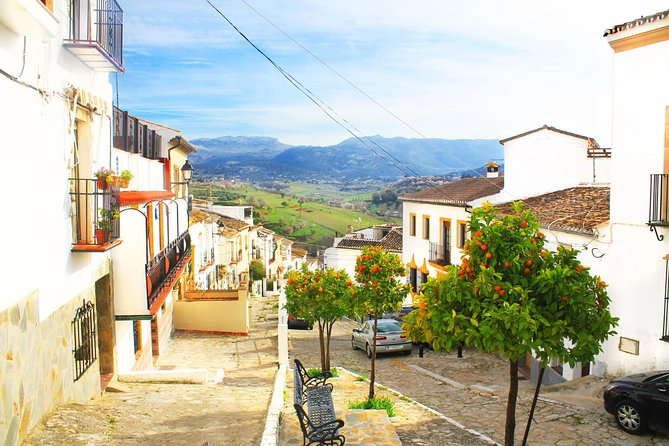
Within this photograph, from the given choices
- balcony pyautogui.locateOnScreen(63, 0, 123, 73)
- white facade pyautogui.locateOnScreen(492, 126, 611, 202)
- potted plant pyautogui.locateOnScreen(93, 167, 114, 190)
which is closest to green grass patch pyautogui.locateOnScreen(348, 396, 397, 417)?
potted plant pyautogui.locateOnScreen(93, 167, 114, 190)

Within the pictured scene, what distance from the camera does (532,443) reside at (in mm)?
8711

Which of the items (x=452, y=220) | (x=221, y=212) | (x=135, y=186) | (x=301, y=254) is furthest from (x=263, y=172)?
(x=135, y=186)

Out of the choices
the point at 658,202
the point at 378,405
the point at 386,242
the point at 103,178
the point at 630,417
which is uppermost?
the point at 103,178

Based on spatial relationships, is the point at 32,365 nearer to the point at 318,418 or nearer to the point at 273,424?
the point at 273,424

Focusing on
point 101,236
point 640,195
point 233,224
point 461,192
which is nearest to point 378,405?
point 101,236

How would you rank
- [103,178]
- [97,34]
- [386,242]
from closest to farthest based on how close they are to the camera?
[103,178]
[97,34]
[386,242]

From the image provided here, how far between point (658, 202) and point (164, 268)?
33.2 ft

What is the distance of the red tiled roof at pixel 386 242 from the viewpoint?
3716cm

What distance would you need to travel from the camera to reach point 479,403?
11.4 metres

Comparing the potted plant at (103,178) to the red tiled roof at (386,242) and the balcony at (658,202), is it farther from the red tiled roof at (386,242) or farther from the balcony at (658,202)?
the red tiled roof at (386,242)

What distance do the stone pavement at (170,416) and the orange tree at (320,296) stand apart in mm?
1943

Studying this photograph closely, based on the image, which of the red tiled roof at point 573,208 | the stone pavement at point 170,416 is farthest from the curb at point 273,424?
the red tiled roof at point 573,208

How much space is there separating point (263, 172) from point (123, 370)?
13035cm

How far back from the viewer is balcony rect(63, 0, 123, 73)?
7.88 meters
